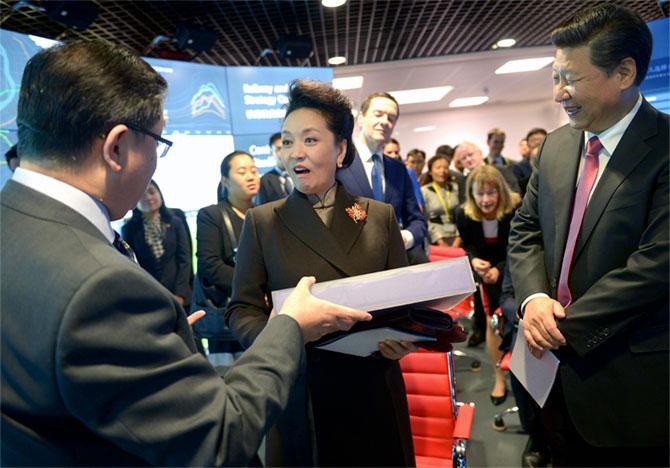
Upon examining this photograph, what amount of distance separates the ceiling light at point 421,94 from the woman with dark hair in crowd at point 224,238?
7.46 meters

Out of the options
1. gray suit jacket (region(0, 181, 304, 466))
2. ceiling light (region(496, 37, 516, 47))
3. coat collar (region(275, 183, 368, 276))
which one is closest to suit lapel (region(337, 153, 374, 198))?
coat collar (region(275, 183, 368, 276))

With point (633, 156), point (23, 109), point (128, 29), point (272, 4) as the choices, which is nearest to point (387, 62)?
point (272, 4)

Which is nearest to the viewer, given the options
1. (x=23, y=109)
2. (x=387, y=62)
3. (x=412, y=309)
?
(x=23, y=109)

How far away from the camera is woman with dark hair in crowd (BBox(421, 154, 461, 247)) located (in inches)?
216

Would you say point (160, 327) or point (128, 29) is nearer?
point (160, 327)

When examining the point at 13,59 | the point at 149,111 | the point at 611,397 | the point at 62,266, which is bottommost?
the point at 611,397

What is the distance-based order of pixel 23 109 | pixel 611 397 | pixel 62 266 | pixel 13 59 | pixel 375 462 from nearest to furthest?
pixel 62 266, pixel 23 109, pixel 611 397, pixel 375 462, pixel 13 59

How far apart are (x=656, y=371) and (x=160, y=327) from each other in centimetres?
127

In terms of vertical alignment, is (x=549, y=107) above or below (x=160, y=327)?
above

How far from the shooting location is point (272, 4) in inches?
200

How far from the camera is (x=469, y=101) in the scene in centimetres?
1270

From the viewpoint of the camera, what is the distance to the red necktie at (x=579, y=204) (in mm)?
1360

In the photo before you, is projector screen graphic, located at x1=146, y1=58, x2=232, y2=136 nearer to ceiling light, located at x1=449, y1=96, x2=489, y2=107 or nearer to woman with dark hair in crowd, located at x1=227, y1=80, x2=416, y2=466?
woman with dark hair in crowd, located at x1=227, y1=80, x2=416, y2=466

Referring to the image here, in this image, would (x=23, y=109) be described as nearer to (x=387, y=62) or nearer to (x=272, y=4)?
(x=272, y=4)
